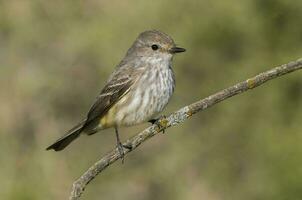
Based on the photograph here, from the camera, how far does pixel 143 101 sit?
232 inches

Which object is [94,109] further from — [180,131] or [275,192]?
[180,131]

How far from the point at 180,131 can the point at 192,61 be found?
3.33 feet

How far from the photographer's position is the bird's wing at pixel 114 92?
20.0 feet

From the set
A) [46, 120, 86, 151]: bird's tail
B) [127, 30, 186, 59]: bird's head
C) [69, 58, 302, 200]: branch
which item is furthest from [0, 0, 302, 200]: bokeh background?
[69, 58, 302, 200]: branch

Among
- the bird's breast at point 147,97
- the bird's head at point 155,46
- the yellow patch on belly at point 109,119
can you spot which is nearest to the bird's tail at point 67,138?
the yellow patch on belly at point 109,119

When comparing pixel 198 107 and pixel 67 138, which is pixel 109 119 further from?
pixel 198 107

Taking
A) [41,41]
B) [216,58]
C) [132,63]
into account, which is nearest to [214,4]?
[216,58]

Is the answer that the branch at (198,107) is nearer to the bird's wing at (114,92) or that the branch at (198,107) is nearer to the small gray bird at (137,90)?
the small gray bird at (137,90)

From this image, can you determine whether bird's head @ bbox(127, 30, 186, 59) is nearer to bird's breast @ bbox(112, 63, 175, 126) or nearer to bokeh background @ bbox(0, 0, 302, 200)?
bird's breast @ bbox(112, 63, 175, 126)

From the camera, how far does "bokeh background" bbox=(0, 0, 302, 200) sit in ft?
29.9

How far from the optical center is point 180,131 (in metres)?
9.88

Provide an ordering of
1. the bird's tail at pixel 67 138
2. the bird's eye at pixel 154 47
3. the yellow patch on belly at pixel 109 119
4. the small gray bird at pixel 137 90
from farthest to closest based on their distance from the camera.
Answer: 1. the bird's eye at pixel 154 47
2. the yellow patch on belly at pixel 109 119
3. the small gray bird at pixel 137 90
4. the bird's tail at pixel 67 138

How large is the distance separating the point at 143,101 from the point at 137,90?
0.17 metres

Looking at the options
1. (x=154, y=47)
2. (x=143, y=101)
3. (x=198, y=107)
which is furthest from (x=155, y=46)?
(x=198, y=107)
